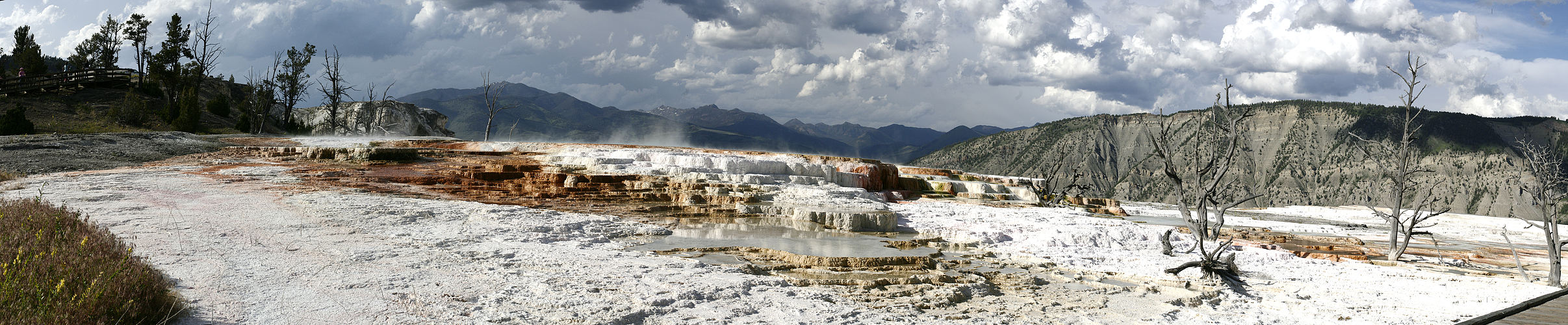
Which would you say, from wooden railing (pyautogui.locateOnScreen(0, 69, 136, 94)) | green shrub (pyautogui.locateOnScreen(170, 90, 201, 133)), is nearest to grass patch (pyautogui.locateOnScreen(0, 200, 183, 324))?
green shrub (pyautogui.locateOnScreen(170, 90, 201, 133))

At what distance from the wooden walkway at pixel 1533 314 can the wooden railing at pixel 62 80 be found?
47608 millimetres

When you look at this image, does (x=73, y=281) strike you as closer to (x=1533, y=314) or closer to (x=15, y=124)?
(x=1533, y=314)

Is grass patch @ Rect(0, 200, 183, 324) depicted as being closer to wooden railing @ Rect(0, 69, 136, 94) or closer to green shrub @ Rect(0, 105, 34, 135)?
green shrub @ Rect(0, 105, 34, 135)

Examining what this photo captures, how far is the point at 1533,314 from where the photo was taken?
25.8 feet

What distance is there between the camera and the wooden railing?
104 ft

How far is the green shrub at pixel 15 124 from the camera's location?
24031mm

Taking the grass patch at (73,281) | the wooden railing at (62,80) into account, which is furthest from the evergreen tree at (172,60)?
the grass patch at (73,281)

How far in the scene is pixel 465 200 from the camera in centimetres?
1480

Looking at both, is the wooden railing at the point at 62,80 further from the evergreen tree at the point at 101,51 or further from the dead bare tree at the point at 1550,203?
the dead bare tree at the point at 1550,203

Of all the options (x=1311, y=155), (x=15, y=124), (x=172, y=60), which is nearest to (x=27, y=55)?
(x=172, y=60)

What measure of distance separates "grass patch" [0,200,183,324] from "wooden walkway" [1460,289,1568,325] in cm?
1119

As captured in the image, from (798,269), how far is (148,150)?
71.1ft

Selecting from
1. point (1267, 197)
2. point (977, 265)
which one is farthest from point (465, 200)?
point (1267, 197)

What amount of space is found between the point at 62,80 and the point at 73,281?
41.8 metres
